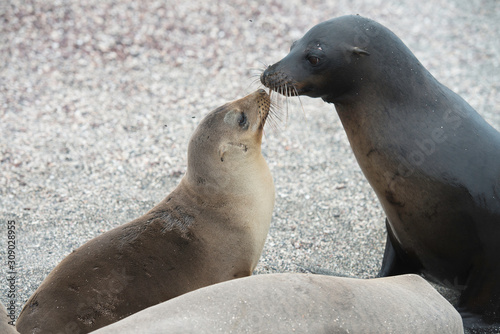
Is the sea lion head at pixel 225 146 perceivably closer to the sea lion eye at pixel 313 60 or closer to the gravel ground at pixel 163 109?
the sea lion eye at pixel 313 60

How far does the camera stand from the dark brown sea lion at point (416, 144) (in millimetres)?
3182

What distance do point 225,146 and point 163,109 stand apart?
276 cm

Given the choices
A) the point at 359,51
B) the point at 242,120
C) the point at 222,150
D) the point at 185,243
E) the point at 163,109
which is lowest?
the point at 163,109

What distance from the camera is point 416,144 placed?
321 centimetres

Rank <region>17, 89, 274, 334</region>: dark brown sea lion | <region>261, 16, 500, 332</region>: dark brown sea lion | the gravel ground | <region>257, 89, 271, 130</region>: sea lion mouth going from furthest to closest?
the gravel ground, <region>257, 89, 271, 130</region>: sea lion mouth, <region>261, 16, 500, 332</region>: dark brown sea lion, <region>17, 89, 274, 334</region>: dark brown sea lion

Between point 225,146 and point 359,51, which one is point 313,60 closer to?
point 359,51


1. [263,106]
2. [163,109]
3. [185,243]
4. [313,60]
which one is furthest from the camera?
[163,109]

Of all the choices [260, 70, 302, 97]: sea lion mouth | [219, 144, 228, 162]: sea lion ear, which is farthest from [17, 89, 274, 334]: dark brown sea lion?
[260, 70, 302, 97]: sea lion mouth

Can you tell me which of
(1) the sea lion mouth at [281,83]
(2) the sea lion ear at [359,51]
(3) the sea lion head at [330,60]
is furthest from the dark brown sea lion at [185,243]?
(2) the sea lion ear at [359,51]

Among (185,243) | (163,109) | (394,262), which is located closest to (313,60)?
(185,243)

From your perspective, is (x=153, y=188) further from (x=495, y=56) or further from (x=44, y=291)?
(x=495, y=56)

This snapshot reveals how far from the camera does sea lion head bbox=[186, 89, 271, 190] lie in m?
3.45

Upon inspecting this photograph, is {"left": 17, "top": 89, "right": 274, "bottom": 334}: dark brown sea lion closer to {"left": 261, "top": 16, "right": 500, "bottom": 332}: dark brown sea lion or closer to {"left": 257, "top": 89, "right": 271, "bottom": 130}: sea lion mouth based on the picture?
{"left": 257, "top": 89, "right": 271, "bottom": 130}: sea lion mouth

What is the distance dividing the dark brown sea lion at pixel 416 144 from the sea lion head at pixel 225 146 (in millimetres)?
321
